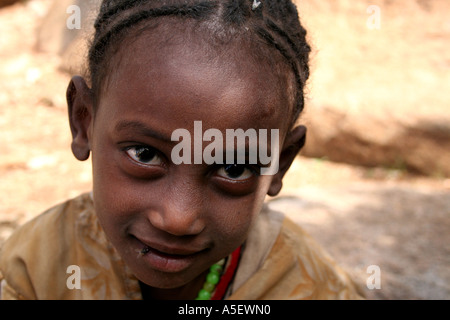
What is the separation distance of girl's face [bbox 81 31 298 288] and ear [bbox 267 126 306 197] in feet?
0.63

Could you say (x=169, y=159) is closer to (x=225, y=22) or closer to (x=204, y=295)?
(x=225, y=22)

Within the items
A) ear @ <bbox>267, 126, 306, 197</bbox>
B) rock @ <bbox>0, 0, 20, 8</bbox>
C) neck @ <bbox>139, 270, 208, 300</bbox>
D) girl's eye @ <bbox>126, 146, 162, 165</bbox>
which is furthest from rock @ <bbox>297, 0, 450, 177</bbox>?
rock @ <bbox>0, 0, 20, 8</bbox>

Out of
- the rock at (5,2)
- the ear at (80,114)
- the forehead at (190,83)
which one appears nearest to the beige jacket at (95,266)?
the ear at (80,114)

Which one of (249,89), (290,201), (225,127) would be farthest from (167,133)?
(290,201)

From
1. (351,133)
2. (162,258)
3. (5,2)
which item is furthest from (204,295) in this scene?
(5,2)

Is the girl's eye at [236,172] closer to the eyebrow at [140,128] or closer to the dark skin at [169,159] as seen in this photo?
the dark skin at [169,159]

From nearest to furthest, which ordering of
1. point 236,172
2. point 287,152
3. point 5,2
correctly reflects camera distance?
→ 1. point 236,172
2. point 287,152
3. point 5,2

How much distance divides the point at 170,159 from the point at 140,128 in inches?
4.8

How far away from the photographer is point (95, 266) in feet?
6.59

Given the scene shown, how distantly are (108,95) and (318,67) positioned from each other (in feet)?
12.7

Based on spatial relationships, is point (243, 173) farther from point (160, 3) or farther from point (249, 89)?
point (160, 3)

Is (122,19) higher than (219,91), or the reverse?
(122,19)
